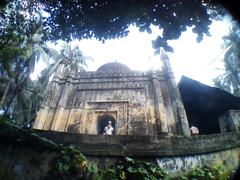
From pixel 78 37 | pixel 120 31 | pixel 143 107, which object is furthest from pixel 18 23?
pixel 143 107

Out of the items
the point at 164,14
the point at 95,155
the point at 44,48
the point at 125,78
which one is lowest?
the point at 95,155

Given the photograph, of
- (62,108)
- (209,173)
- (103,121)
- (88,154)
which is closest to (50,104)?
(62,108)

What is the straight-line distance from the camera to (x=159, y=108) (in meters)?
11.9

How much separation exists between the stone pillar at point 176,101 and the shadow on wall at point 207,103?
453 millimetres

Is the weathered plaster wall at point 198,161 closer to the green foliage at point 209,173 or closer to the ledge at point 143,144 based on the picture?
the ledge at point 143,144

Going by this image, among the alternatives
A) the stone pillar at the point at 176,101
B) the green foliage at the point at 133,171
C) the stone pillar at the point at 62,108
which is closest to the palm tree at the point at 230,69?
the stone pillar at the point at 176,101

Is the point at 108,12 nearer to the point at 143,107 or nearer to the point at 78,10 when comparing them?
the point at 78,10

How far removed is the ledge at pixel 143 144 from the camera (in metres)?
5.71

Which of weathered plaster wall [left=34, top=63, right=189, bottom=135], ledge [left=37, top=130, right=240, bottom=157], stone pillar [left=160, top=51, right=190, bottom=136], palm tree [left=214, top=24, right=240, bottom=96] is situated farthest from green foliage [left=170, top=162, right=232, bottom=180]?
palm tree [left=214, top=24, right=240, bottom=96]

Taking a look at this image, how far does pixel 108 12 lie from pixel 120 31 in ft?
1.59

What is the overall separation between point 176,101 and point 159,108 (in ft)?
3.21

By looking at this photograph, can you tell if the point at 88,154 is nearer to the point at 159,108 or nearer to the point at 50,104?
the point at 159,108

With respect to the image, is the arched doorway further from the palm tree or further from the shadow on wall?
the palm tree

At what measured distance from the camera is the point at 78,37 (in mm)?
4469
